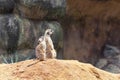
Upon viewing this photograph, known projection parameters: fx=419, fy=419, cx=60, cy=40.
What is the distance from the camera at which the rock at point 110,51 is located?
13336 mm

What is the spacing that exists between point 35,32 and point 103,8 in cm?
295

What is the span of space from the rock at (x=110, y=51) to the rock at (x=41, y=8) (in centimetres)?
258

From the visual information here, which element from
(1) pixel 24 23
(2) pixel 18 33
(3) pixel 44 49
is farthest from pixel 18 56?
(3) pixel 44 49

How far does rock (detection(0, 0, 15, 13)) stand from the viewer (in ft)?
35.9

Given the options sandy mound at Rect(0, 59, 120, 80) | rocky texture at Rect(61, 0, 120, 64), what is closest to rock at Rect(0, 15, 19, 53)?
rocky texture at Rect(61, 0, 120, 64)

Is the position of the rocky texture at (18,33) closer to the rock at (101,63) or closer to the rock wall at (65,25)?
the rock wall at (65,25)

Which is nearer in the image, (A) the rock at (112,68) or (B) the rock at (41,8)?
(B) the rock at (41,8)

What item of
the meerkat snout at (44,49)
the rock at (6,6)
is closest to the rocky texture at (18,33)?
the rock at (6,6)

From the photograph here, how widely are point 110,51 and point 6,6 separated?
4.12 metres

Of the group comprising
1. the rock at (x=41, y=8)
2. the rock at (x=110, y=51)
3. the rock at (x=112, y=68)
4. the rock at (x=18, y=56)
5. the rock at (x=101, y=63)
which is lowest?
the rock at (x=112, y=68)

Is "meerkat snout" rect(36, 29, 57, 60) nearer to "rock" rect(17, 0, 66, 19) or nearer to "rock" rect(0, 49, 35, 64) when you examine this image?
"rock" rect(0, 49, 35, 64)

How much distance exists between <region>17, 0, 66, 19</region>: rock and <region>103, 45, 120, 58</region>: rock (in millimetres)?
2583

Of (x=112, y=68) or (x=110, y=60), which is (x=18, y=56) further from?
(x=110, y=60)

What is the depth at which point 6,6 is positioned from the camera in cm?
1099
